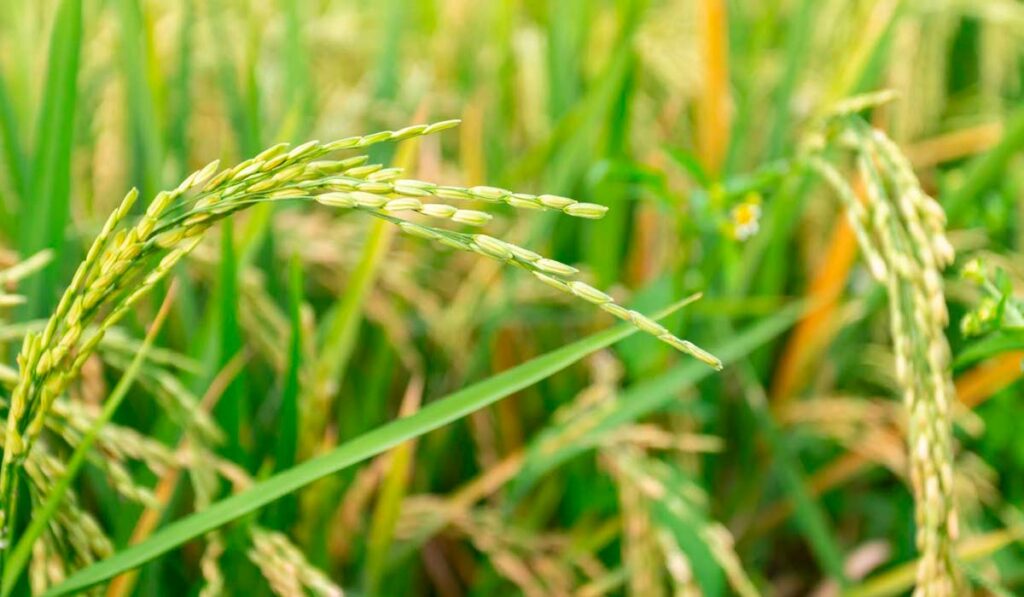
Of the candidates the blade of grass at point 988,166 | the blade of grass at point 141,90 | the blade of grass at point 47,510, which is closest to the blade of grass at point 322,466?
the blade of grass at point 47,510

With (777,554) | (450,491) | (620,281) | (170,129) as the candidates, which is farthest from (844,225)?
(170,129)

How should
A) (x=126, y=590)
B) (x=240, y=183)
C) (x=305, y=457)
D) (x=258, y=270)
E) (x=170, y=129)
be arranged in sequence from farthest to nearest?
(x=170, y=129), (x=258, y=270), (x=305, y=457), (x=126, y=590), (x=240, y=183)

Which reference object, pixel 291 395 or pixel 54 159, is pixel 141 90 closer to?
pixel 54 159

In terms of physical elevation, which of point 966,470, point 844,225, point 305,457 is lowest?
point 966,470

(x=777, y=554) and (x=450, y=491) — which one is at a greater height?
(x=450, y=491)

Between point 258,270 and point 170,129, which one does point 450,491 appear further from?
point 170,129

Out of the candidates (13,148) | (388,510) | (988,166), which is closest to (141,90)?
(13,148)

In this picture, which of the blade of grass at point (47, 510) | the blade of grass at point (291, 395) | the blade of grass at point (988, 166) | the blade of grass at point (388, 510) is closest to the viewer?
the blade of grass at point (47, 510)

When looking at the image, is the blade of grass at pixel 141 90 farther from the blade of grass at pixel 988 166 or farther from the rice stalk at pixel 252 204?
the blade of grass at pixel 988 166
